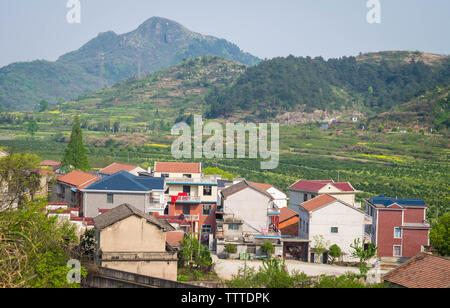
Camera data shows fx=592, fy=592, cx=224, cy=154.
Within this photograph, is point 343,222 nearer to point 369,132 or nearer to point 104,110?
point 369,132

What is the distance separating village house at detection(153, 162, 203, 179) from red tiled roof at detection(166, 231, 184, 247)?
22.2 feet

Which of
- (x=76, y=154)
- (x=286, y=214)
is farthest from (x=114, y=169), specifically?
(x=286, y=214)

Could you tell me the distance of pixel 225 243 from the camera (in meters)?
23.0

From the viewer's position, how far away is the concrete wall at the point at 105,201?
931 inches

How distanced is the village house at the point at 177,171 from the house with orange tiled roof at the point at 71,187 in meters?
3.17

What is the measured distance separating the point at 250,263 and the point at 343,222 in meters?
4.85

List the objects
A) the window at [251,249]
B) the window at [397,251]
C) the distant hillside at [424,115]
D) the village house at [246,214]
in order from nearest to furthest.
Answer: the window at [251,249] < the village house at [246,214] < the window at [397,251] < the distant hillside at [424,115]

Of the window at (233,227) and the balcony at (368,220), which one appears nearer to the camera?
the window at (233,227)

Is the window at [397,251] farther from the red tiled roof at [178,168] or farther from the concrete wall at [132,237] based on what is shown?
the concrete wall at [132,237]

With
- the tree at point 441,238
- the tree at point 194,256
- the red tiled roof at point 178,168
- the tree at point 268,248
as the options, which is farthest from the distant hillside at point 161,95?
the tree at point 194,256

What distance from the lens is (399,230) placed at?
2523cm

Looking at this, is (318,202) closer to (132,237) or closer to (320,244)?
(320,244)

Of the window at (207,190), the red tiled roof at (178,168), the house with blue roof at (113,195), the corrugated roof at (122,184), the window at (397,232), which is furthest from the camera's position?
the red tiled roof at (178,168)
